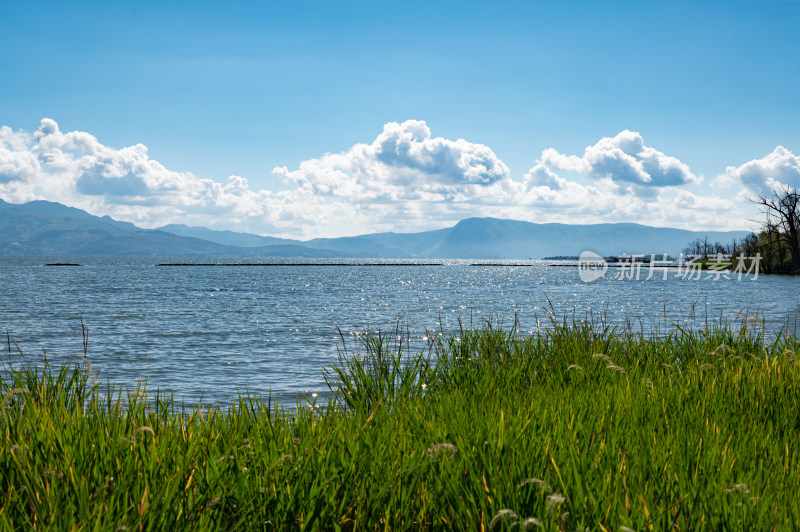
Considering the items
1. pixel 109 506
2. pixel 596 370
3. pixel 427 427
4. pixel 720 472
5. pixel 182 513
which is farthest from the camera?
pixel 596 370

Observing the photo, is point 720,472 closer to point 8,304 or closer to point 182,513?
point 182,513

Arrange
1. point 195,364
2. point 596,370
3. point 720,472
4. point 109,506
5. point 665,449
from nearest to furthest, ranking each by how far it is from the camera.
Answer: point 109,506 → point 720,472 → point 665,449 → point 596,370 → point 195,364

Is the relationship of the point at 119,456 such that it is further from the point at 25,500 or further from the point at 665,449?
the point at 665,449

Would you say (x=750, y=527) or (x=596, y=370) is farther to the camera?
(x=596, y=370)

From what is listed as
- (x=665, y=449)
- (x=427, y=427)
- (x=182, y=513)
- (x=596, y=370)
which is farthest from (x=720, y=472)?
(x=596, y=370)

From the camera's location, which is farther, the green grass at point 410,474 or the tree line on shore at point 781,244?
the tree line on shore at point 781,244

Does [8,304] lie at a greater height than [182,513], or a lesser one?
lesser

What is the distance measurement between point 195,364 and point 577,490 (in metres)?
21.6

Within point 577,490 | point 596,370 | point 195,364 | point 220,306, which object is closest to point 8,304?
point 220,306

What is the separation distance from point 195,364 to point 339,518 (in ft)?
68.2

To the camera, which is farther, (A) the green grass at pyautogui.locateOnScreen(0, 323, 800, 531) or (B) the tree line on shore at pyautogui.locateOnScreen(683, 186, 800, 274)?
(B) the tree line on shore at pyautogui.locateOnScreen(683, 186, 800, 274)

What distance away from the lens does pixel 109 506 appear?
11.3 ft

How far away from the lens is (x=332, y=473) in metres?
4.27

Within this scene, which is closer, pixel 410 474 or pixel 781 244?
pixel 410 474
